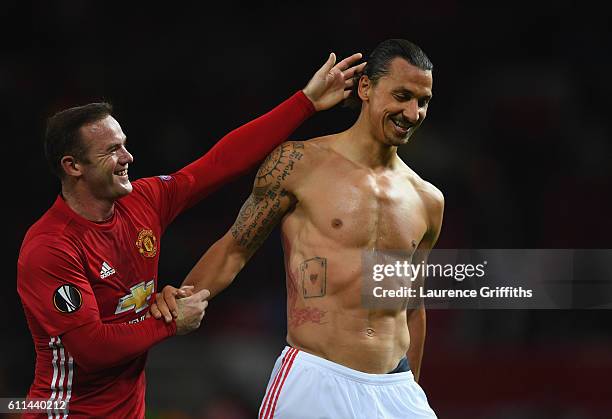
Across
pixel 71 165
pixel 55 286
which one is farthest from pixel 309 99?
pixel 55 286

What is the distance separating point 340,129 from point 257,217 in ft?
11.2

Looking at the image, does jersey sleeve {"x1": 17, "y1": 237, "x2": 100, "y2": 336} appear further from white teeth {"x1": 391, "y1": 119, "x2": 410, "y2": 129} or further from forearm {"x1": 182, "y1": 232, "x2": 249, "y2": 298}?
white teeth {"x1": 391, "y1": 119, "x2": 410, "y2": 129}

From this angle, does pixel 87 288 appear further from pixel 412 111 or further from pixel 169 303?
pixel 412 111

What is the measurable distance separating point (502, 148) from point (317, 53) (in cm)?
162

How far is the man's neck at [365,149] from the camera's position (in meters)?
3.70

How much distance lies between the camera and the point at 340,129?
7016 mm

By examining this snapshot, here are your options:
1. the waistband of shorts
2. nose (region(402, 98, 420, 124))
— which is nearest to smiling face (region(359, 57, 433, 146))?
nose (region(402, 98, 420, 124))

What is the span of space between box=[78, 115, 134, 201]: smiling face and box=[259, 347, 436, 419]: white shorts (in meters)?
0.88

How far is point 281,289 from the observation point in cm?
654

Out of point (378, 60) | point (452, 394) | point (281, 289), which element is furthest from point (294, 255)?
point (281, 289)

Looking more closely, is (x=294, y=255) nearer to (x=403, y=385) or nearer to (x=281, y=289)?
(x=403, y=385)

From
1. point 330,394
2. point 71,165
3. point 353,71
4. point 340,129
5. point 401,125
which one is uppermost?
point 340,129

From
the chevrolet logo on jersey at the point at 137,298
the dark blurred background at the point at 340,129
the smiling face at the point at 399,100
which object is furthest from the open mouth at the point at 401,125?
the dark blurred background at the point at 340,129

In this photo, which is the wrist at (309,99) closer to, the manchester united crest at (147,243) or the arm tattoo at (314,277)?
the arm tattoo at (314,277)
